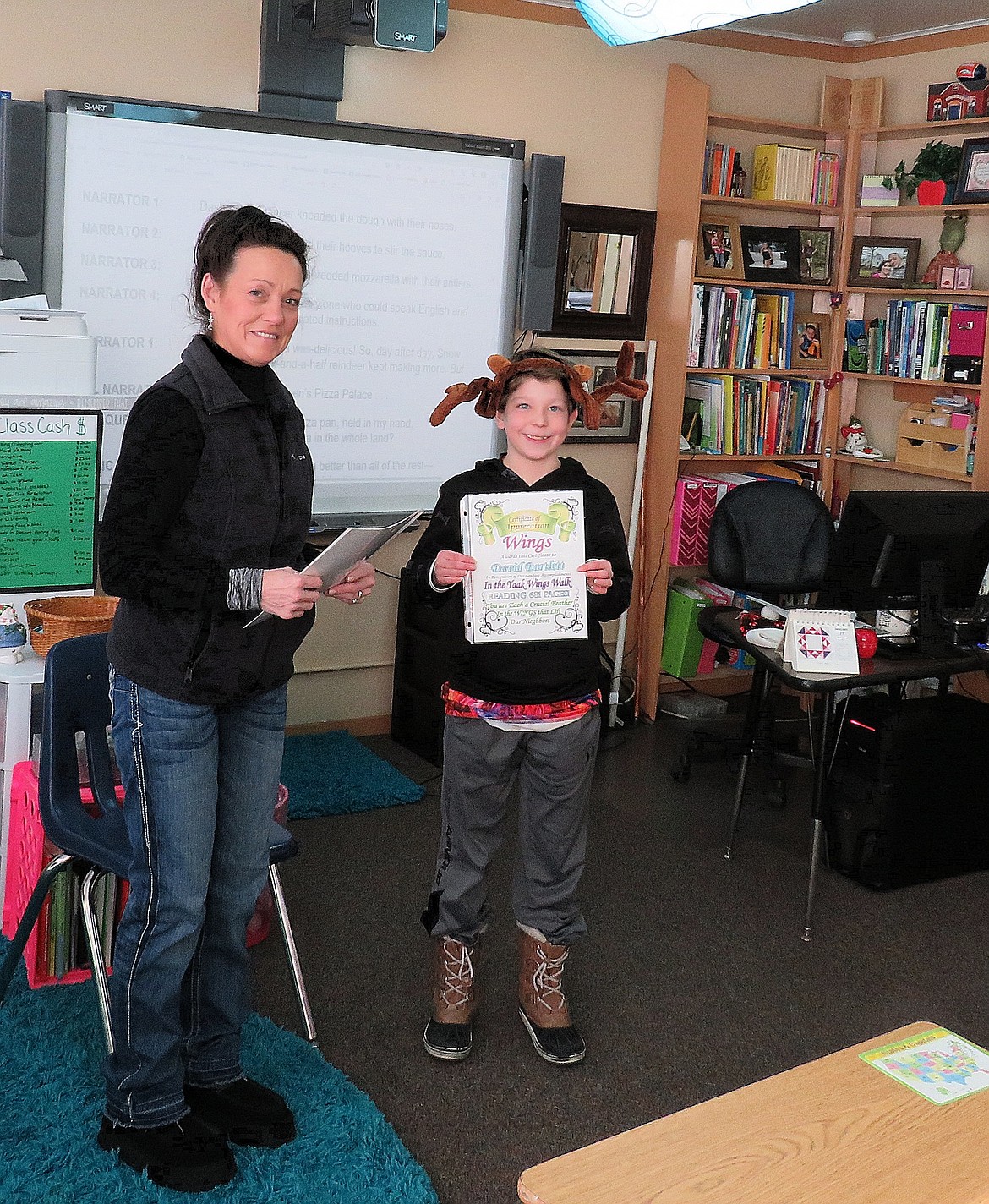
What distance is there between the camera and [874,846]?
142 inches

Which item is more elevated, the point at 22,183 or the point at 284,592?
the point at 22,183

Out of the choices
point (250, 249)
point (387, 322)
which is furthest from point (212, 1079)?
point (387, 322)

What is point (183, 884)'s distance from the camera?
2.03 m

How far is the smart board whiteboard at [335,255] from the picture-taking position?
3746mm

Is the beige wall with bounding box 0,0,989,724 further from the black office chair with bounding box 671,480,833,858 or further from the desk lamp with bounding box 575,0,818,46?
the desk lamp with bounding box 575,0,818,46

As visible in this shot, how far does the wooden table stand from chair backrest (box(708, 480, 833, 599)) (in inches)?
109

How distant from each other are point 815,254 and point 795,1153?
4.19 meters

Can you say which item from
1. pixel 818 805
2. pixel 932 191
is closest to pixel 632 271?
pixel 932 191

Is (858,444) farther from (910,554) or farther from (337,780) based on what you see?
(337,780)

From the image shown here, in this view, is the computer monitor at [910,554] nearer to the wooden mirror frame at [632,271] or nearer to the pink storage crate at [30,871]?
the pink storage crate at [30,871]

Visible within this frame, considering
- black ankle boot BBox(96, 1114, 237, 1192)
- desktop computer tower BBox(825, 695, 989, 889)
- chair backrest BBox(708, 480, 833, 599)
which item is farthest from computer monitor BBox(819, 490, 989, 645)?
black ankle boot BBox(96, 1114, 237, 1192)

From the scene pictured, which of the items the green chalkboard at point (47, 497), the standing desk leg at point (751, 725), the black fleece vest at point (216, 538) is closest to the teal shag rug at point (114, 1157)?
the black fleece vest at point (216, 538)

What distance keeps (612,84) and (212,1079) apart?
383 cm

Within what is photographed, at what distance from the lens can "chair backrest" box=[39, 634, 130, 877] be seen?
7.84 ft
